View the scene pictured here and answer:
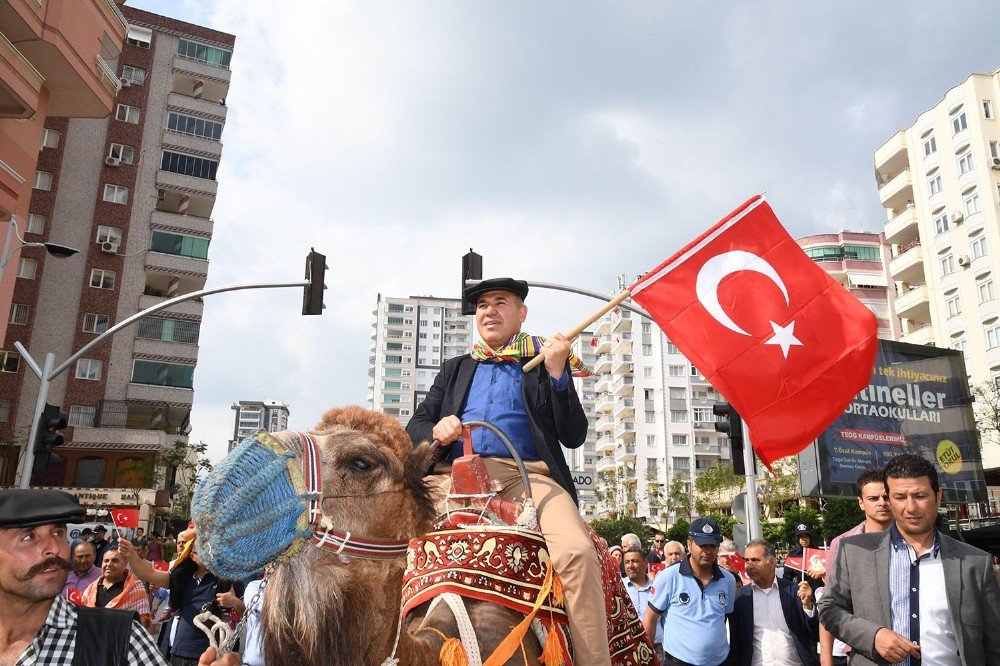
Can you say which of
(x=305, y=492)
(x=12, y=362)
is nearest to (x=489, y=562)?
(x=305, y=492)

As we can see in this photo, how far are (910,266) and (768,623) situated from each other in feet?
171

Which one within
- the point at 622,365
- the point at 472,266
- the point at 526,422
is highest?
the point at 622,365

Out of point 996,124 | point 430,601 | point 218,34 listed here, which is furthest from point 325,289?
point 996,124

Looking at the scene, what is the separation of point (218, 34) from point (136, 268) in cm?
1783

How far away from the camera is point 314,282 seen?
15508 mm

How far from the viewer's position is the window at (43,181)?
44.7 m

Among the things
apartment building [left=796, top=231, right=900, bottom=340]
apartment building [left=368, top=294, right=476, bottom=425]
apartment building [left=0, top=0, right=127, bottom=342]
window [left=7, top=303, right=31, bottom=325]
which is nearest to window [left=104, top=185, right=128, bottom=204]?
window [left=7, top=303, right=31, bottom=325]

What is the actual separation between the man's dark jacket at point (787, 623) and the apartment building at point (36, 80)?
18.5 meters

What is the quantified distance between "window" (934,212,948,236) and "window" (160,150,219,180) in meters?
48.0

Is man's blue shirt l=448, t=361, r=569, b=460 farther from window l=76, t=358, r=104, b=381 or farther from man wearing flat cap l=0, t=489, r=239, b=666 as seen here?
window l=76, t=358, r=104, b=381

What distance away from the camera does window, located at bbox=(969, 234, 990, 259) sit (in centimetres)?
4588

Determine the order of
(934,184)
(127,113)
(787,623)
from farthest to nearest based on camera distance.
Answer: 1. (934,184)
2. (127,113)
3. (787,623)

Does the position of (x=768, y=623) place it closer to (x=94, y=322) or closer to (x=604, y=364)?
(x=94, y=322)

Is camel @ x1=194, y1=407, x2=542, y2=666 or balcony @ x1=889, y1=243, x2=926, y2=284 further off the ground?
balcony @ x1=889, y1=243, x2=926, y2=284
